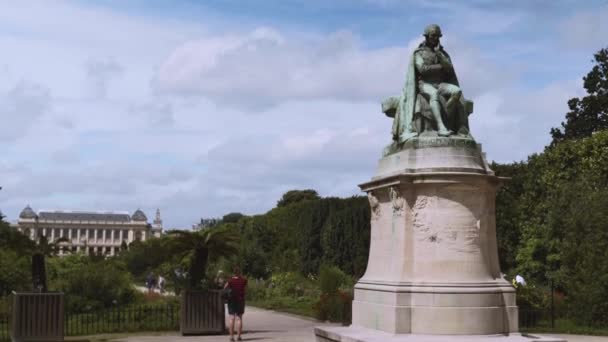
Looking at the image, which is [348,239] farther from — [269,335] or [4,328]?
[269,335]

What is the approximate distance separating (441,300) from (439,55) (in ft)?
14.5

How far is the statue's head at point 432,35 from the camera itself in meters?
14.6

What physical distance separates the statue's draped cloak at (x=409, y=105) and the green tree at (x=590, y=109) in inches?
1489

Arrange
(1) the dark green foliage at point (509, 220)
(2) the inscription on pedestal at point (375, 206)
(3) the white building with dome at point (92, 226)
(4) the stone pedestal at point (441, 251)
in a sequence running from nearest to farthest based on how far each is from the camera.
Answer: (4) the stone pedestal at point (441, 251) → (2) the inscription on pedestal at point (375, 206) → (1) the dark green foliage at point (509, 220) → (3) the white building with dome at point (92, 226)

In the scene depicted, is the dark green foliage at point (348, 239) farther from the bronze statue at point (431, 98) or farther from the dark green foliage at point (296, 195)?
the dark green foliage at point (296, 195)

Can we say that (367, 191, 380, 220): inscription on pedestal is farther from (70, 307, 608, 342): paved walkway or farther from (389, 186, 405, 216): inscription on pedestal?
(70, 307, 608, 342): paved walkway

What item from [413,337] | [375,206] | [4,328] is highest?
[375,206]

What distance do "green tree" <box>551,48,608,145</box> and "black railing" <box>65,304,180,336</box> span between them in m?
34.2

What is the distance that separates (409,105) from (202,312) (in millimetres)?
8804

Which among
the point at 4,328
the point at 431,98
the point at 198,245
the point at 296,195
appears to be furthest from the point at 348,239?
the point at 296,195

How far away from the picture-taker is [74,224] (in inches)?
7219

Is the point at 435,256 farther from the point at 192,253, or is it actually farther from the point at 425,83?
the point at 192,253

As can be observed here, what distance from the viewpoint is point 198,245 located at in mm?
20906

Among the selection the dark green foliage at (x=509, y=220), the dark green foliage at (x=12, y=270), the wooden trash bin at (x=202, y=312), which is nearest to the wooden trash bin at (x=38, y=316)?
the wooden trash bin at (x=202, y=312)
